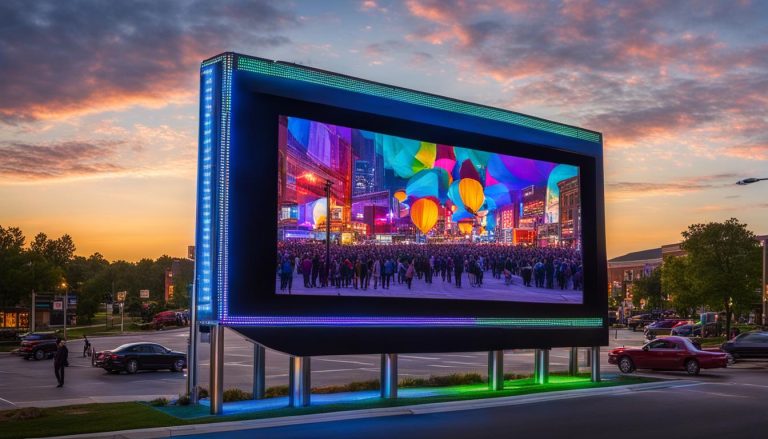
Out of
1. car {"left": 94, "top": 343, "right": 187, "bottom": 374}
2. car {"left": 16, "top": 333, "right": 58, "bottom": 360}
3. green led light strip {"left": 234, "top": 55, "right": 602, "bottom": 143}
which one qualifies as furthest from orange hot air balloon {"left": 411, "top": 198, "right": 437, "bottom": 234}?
car {"left": 16, "top": 333, "right": 58, "bottom": 360}

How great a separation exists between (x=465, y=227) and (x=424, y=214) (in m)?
1.77

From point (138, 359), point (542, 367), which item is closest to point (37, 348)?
point (138, 359)

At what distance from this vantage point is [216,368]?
65.3 ft

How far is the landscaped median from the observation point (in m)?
18.4

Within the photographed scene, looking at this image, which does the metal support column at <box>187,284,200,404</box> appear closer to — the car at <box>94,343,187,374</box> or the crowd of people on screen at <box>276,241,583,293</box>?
the crowd of people on screen at <box>276,241,583,293</box>

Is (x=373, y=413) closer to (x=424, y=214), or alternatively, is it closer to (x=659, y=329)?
(x=424, y=214)

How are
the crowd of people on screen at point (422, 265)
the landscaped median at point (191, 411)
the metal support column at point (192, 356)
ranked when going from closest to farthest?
the landscaped median at point (191, 411) < the metal support column at point (192, 356) < the crowd of people on screen at point (422, 265)

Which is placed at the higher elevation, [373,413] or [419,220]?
[419,220]

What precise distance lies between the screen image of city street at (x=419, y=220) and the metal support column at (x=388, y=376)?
2.19m

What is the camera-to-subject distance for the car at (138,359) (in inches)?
1396

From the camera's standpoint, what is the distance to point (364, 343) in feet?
73.5

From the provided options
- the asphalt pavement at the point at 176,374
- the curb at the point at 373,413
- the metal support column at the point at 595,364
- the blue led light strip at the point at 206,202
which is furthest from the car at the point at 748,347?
the blue led light strip at the point at 206,202

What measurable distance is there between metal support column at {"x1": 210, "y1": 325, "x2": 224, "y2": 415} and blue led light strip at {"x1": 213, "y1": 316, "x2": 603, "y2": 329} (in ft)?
1.44

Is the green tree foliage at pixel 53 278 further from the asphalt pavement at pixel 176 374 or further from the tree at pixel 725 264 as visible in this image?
the tree at pixel 725 264
